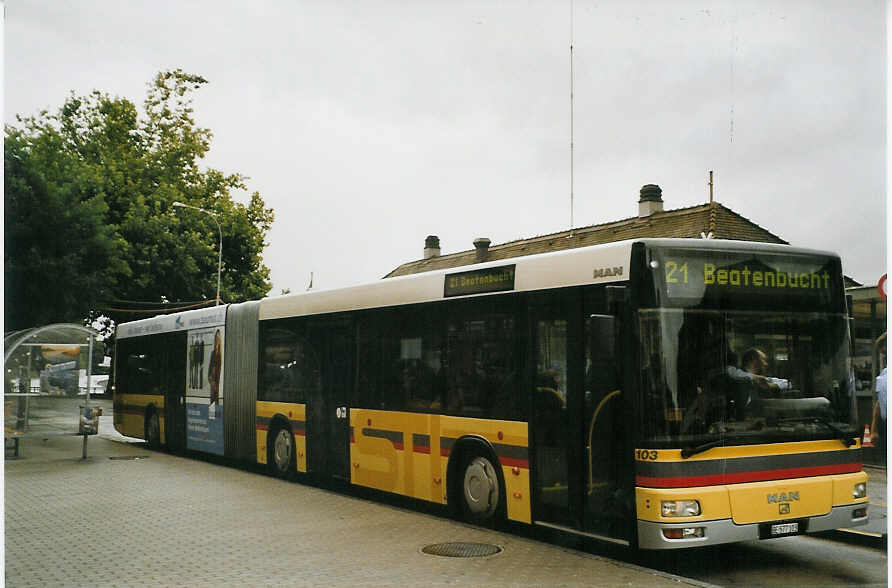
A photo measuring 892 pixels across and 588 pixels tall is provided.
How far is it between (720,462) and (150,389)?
14900mm

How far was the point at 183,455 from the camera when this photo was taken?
63.9 ft

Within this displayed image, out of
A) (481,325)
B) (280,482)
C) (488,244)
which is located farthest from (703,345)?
(488,244)

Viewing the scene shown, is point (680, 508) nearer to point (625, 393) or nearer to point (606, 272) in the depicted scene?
point (625, 393)

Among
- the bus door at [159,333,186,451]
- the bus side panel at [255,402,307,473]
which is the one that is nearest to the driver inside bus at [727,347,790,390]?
the bus side panel at [255,402,307,473]

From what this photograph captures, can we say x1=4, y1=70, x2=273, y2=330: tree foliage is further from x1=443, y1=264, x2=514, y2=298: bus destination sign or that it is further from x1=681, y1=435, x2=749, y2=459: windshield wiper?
x1=681, y1=435, x2=749, y2=459: windshield wiper

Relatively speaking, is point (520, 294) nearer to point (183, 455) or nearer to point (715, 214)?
point (183, 455)

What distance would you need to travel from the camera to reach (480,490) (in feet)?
33.1

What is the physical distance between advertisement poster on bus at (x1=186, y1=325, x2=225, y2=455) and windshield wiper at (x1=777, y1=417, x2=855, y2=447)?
1091cm

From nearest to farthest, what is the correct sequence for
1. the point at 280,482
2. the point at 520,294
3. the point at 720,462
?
the point at 720,462 < the point at 520,294 < the point at 280,482

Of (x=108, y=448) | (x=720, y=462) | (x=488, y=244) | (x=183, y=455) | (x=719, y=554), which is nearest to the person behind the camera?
(x=720, y=462)

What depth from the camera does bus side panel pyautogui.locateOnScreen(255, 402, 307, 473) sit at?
45.2 ft

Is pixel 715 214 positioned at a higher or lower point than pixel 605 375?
higher

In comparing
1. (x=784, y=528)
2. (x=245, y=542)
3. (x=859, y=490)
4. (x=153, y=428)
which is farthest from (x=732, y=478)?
(x=153, y=428)

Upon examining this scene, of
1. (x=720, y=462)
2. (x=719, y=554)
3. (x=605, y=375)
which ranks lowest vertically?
(x=719, y=554)
